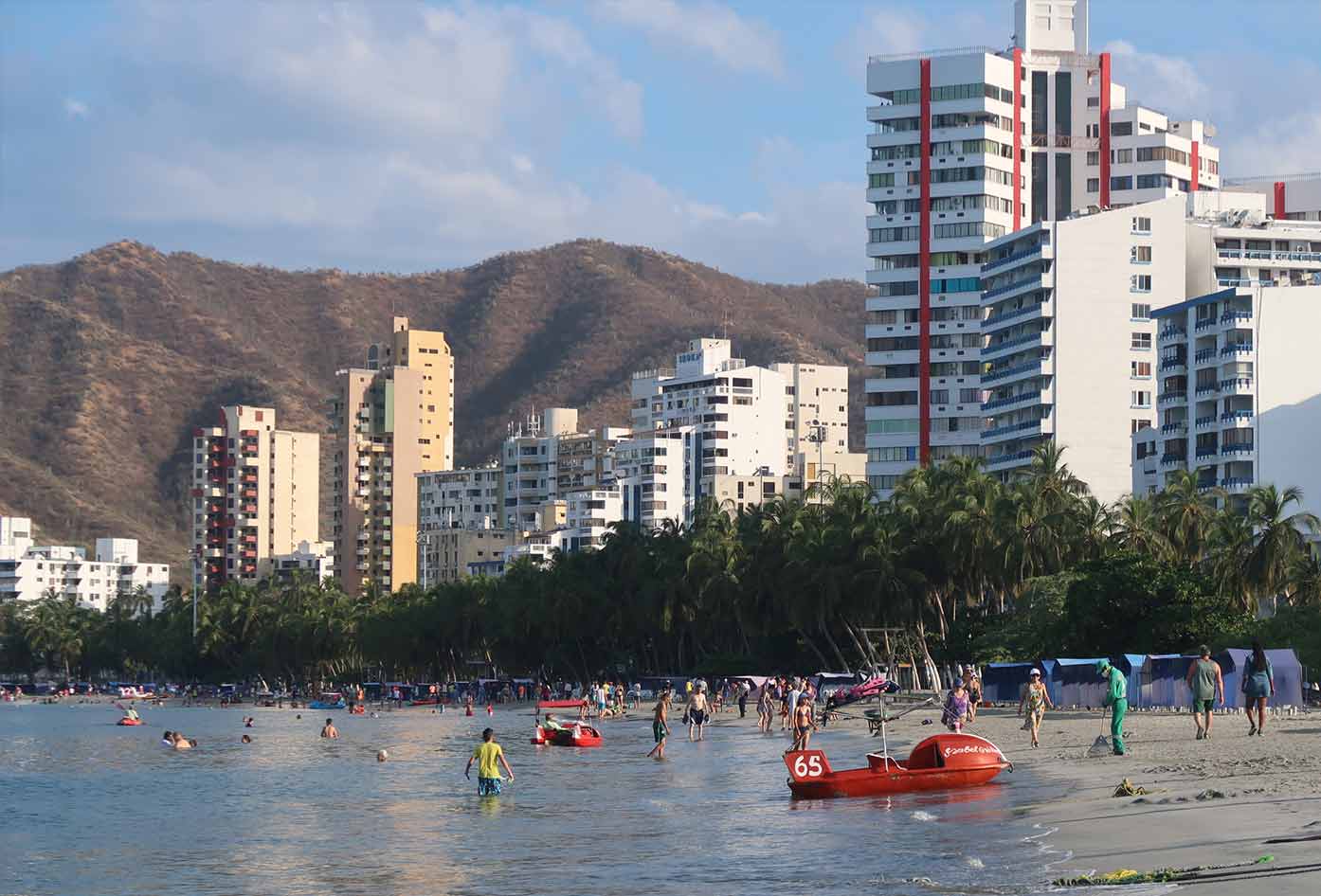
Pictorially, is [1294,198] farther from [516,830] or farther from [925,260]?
[516,830]

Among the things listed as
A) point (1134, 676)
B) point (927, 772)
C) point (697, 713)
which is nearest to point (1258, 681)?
point (927, 772)

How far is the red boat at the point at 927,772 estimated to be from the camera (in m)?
43.4

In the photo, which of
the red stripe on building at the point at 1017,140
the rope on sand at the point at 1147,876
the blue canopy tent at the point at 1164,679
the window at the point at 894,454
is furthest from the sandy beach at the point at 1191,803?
the red stripe on building at the point at 1017,140

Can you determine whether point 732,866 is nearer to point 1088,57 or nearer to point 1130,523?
point 1130,523

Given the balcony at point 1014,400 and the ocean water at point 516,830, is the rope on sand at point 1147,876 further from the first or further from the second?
the balcony at point 1014,400

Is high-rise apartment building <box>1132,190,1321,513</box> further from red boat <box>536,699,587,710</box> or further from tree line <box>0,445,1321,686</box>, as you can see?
red boat <box>536,699,587,710</box>

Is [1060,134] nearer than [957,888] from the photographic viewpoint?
No

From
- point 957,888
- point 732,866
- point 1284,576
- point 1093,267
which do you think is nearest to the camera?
point 957,888

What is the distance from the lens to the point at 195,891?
33594 millimetres

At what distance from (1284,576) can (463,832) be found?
60.0m

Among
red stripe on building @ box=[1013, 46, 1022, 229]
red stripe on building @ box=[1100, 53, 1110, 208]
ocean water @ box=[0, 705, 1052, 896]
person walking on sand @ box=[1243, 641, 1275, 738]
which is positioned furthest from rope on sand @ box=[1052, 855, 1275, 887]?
red stripe on building @ box=[1100, 53, 1110, 208]

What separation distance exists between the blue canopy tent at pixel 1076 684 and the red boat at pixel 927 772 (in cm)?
3582

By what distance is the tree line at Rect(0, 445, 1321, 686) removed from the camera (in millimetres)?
87375

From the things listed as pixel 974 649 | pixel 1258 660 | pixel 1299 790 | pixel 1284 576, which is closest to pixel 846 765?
pixel 1258 660
